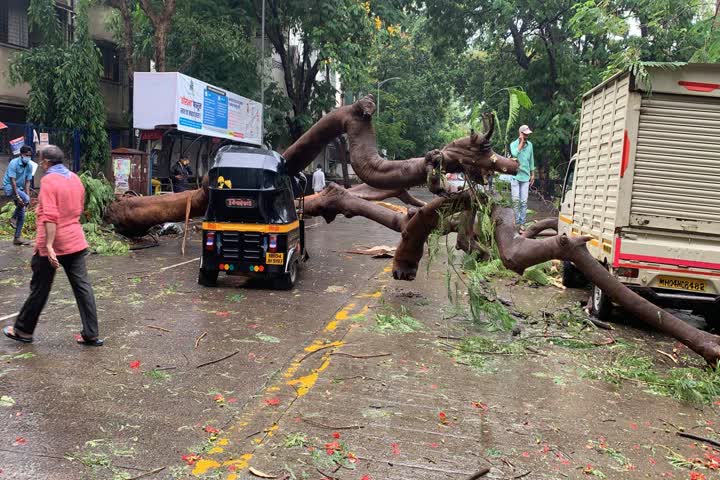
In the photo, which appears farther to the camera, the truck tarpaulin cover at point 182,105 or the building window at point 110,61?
the building window at point 110,61

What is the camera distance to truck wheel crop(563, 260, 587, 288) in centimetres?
1040

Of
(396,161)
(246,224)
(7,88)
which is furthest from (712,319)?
(7,88)

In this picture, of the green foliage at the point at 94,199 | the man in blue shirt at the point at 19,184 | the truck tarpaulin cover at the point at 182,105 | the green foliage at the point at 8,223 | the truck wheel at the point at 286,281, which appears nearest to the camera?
the truck wheel at the point at 286,281

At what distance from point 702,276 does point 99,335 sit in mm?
6894

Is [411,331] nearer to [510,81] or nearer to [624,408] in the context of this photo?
[624,408]

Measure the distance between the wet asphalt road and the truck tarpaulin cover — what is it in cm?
753

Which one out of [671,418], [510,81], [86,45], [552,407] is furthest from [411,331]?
[510,81]

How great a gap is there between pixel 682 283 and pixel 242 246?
19.5ft

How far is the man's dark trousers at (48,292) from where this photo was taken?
5.92 m

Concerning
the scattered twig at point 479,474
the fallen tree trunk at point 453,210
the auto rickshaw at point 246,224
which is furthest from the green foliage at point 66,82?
the scattered twig at point 479,474

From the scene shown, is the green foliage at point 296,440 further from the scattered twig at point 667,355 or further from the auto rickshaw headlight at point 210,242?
the auto rickshaw headlight at point 210,242

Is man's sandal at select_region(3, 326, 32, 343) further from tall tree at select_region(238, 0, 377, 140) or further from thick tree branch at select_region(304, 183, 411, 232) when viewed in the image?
tall tree at select_region(238, 0, 377, 140)

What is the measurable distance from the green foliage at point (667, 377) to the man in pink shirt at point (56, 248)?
5031 mm

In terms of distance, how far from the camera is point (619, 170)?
7.45m
